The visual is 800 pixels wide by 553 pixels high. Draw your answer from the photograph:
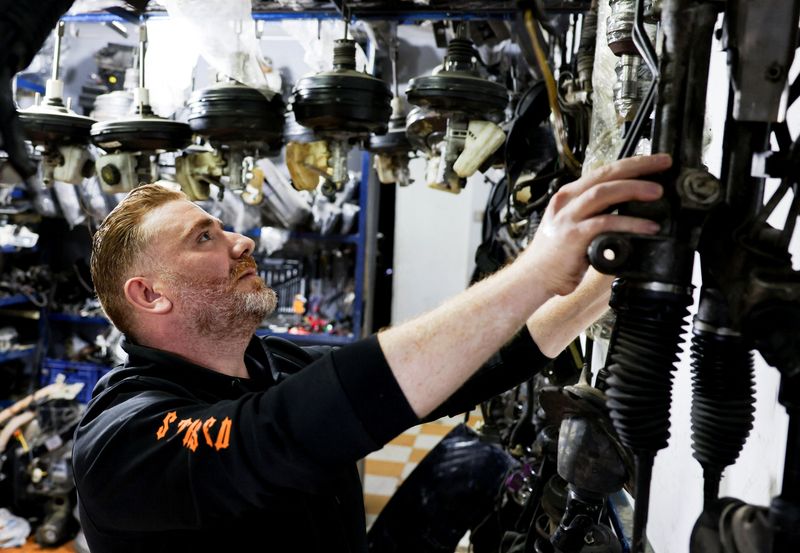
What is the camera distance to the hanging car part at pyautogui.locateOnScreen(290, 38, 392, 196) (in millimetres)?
1351

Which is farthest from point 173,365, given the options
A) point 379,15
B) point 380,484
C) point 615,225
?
point 380,484

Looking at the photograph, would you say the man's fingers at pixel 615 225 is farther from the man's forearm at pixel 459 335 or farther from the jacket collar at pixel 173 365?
the jacket collar at pixel 173 365

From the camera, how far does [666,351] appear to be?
0.53 m

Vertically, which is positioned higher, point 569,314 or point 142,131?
point 142,131

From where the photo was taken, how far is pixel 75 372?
3.85m

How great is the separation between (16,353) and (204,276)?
3097mm

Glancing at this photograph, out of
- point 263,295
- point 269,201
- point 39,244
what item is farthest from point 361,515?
point 39,244

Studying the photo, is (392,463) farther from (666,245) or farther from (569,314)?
(666,245)

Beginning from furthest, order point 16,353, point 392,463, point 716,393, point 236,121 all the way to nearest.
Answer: point 392,463, point 16,353, point 236,121, point 716,393

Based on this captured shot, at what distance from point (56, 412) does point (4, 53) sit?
3.14m

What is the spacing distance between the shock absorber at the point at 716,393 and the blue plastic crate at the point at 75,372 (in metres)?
3.72

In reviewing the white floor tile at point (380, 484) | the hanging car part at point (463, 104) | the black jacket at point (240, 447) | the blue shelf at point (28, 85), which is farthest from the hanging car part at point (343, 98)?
the white floor tile at point (380, 484)

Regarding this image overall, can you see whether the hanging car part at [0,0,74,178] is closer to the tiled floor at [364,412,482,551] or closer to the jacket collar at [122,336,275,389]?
the jacket collar at [122,336,275,389]

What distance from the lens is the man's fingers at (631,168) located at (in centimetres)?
52
